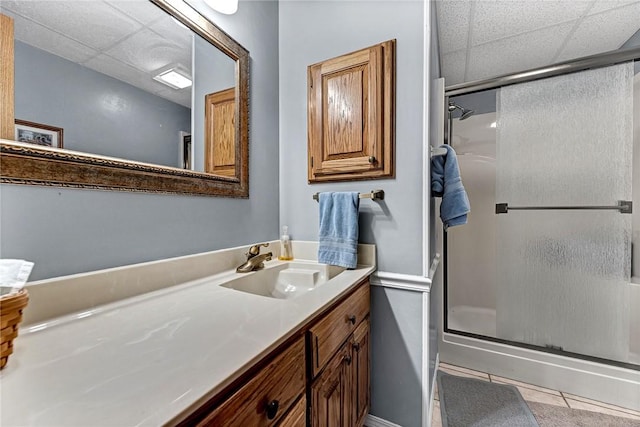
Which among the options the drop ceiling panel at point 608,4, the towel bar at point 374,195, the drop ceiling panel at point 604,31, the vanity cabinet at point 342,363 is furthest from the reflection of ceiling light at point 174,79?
the drop ceiling panel at point 604,31

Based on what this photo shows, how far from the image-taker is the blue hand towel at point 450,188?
1173 mm

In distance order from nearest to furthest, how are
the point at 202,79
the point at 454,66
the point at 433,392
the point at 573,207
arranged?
the point at 202,79, the point at 433,392, the point at 573,207, the point at 454,66

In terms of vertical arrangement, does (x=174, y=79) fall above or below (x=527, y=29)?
below

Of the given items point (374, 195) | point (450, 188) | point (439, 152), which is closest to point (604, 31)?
point (439, 152)

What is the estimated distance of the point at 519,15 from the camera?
160 centimetres

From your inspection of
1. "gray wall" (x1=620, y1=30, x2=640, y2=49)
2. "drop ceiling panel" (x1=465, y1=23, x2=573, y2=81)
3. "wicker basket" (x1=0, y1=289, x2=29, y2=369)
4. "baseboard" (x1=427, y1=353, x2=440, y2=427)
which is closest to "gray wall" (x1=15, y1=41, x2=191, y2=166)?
"wicker basket" (x1=0, y1=289, x2=29, y2=369)

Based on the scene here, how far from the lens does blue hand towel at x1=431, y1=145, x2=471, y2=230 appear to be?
117 centimetres

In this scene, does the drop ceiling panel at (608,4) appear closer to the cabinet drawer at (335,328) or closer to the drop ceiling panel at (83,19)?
the cabinet drawer at (335,328)

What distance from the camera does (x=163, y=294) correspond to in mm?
810

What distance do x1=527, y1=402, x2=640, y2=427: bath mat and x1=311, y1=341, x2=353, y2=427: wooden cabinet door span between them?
1.15 m

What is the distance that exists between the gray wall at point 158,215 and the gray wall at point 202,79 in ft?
0.46

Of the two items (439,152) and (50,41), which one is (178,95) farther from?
(439,152)

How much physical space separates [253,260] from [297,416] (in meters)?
0.62

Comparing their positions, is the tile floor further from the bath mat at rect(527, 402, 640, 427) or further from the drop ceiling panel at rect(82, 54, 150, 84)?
the drop ceiling panel at rect(82, 54, 150, 84)
